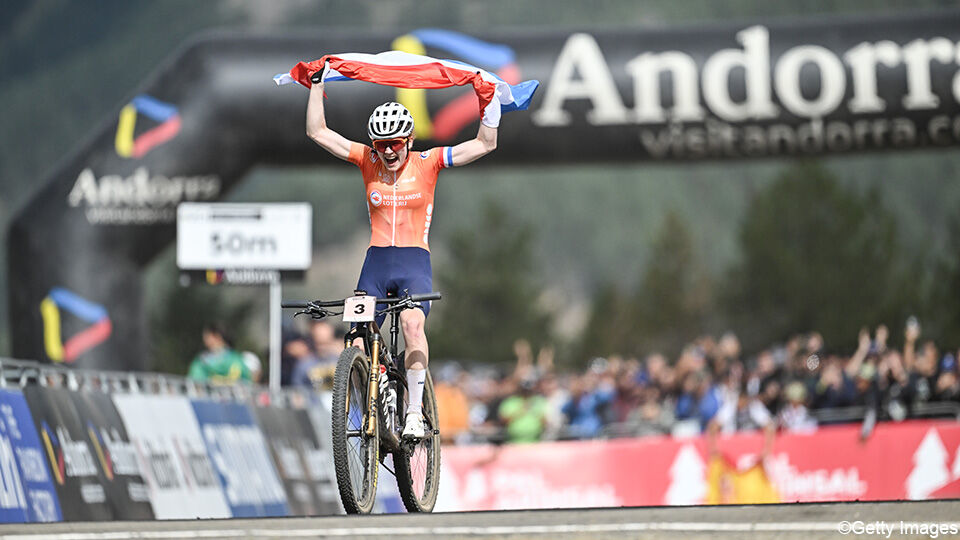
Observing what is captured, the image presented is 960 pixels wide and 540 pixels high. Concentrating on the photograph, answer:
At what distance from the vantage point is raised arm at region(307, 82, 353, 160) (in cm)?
791

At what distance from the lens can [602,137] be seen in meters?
16.7

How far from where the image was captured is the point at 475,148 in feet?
25.8

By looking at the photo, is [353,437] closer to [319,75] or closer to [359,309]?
[359,309]

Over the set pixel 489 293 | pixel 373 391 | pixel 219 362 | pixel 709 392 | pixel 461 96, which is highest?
pixel 461 96

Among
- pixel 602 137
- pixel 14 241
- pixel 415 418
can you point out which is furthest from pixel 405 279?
pixel 14 241

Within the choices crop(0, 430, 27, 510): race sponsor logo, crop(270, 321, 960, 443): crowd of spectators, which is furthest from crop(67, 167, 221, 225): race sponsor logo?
crop(0, 430, 27, 510): race sponsor logo

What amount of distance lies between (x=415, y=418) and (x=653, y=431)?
10.7 metres

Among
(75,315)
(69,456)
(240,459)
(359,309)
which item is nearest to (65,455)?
(69,456)

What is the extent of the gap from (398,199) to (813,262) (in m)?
76.7

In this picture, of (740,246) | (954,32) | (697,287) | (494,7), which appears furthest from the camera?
(494,7)

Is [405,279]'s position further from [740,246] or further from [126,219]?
[740,246]

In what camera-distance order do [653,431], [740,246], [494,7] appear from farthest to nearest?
[494,7], [740,246], [653,431]

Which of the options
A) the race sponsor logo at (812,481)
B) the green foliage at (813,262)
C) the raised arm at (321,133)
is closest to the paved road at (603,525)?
the raised arm at (321,133)

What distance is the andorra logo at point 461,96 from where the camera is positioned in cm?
1639
